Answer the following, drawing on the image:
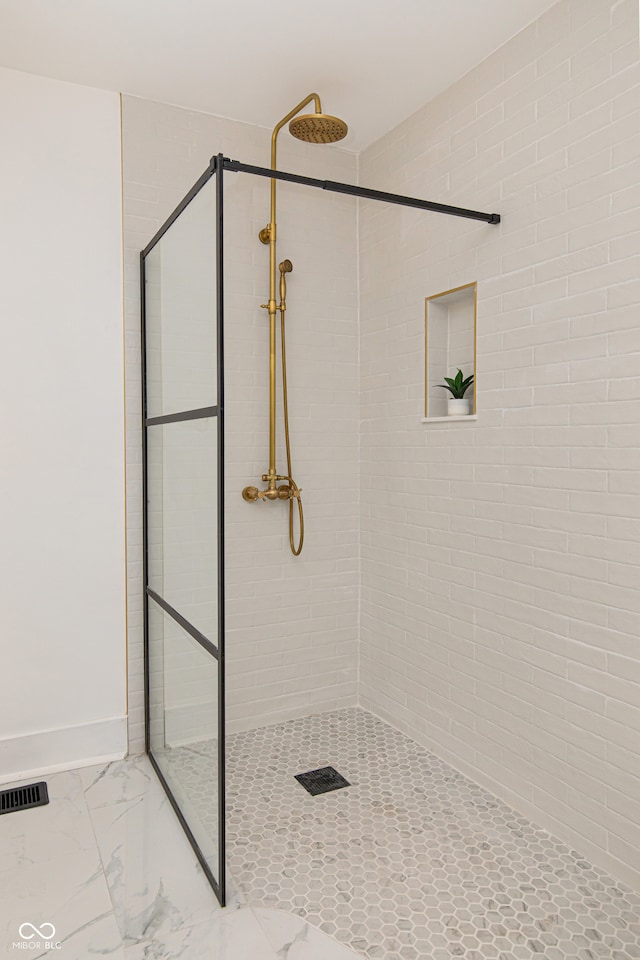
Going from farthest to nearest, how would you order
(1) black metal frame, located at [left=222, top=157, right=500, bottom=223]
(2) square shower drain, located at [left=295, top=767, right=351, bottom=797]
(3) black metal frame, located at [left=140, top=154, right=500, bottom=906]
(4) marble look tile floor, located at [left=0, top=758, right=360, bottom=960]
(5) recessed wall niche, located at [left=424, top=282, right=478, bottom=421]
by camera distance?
1. (5) recessed wall niche, located at [left=424, top=282, right=478, bottom=421]
2. (2) square shower drain, located at [left=295, top=767, right=351, bottom=797]
3. (1) black metal frame, located at [left=222, top=157, right=500, bottom=223]
4. (3) black metal frame, located at [left=140, top=154, right=500, bottom=906]
5. (4) marble look tile floor, located at [left=0, top=758, right=360, bottom=960]

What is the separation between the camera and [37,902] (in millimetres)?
1736

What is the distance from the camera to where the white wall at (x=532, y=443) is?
5.91 ft

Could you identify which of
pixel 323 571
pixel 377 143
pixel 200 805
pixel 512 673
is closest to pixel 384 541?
pixel 323 571

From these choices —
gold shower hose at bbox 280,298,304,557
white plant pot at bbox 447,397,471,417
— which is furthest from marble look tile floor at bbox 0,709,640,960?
white plant pot at bbox 447,397,471,417

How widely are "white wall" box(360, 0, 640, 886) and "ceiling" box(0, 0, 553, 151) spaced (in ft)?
0.46

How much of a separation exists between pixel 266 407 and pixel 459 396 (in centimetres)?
84

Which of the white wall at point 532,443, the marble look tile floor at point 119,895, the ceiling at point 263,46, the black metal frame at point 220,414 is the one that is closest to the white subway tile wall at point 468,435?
the white wall at point 532,443

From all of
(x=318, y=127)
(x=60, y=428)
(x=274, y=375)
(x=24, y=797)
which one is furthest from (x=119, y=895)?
(x=318, y=127)

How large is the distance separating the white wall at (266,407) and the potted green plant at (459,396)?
0.67 metres

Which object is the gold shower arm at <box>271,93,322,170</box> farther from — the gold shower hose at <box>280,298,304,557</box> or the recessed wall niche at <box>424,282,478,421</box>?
the recessed wall niche at <box>424,282,478,421</box>

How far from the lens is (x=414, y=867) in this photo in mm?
1881

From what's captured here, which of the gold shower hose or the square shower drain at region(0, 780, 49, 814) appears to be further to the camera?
the gold shower hose

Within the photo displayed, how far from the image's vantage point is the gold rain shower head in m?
2.13

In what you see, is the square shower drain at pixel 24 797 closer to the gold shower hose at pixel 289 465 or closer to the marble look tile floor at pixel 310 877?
the marble look tile floor at pixel 310 877
